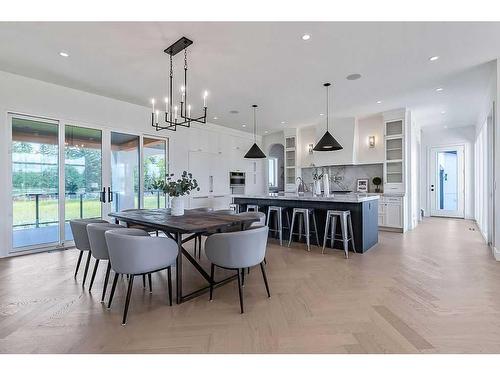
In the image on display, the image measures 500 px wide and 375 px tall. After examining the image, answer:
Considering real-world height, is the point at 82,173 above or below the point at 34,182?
above

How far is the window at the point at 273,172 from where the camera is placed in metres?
9.73

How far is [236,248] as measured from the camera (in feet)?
7.88

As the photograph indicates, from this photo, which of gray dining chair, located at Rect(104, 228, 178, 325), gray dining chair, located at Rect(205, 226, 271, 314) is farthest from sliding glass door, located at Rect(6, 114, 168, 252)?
gray dining chair, located at Rect(205, 226, 271, 314)

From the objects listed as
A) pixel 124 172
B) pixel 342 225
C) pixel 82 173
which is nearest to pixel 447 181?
pixel 342 225

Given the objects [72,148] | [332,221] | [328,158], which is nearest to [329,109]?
[328,158]

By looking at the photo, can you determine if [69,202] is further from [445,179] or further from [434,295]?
[445,179]

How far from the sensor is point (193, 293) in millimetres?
2658

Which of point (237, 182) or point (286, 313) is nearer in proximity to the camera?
point (286, 313)

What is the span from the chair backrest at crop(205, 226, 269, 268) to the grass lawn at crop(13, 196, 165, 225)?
11.9ft

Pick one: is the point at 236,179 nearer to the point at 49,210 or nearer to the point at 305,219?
the point at 305,219

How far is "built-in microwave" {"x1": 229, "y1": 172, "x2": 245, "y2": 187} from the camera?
7833 millimetres

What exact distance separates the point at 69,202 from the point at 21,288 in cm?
218

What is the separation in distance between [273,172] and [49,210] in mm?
7076
